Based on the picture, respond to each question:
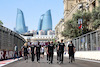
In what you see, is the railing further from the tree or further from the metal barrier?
the tree

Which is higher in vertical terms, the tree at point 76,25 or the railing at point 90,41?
the tree at point 76,25

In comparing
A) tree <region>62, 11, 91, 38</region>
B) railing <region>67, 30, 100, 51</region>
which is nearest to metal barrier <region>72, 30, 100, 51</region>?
railing <region>67, 30, 100, 51</region>

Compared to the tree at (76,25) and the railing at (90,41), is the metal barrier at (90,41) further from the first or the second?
the tree at (76,25)

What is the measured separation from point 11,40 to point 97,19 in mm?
16336

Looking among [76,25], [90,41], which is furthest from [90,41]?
[76,25]

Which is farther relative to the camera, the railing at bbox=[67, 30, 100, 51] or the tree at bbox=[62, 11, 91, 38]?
the tree at bbox=[62, 11, 91, 38]

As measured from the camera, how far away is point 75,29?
178 feet

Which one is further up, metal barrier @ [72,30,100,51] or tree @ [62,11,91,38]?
tree @ [62,11,91,38]

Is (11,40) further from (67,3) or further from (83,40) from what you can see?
(67,3)

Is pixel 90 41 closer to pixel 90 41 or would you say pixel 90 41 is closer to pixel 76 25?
pixel 90 41

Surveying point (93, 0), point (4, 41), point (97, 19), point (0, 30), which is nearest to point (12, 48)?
point (4, 41)

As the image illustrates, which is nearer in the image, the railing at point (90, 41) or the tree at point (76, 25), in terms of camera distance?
the railing at point (90, 41)

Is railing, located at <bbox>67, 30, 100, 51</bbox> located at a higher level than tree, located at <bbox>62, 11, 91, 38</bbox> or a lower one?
lower

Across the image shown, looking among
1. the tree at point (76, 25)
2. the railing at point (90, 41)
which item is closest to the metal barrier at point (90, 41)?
the railing at point (90, 41)
